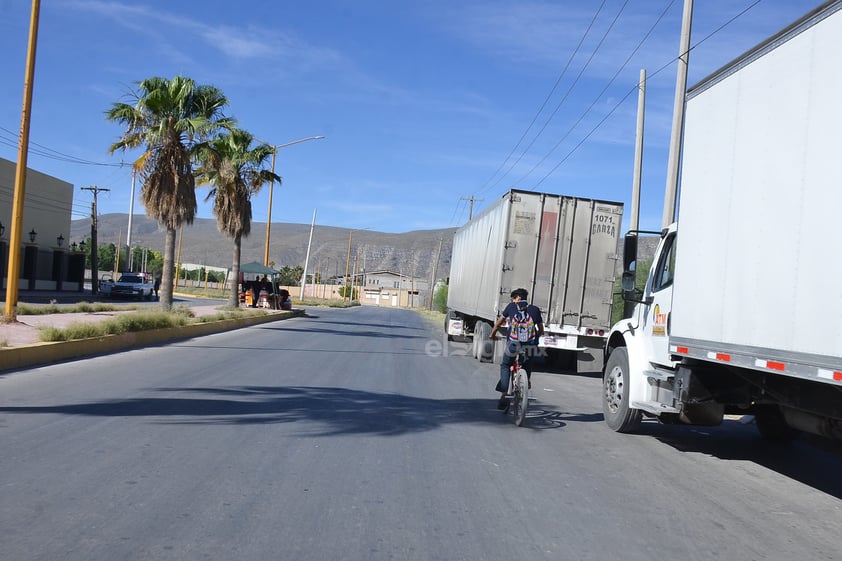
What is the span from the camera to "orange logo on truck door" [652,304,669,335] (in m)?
8.20

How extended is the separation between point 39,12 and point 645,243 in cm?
9992

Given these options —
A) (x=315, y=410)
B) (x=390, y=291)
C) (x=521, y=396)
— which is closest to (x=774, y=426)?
(x=521, y=396)

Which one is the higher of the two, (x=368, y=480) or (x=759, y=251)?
(x=759, y=251)

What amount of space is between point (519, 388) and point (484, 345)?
9.09m

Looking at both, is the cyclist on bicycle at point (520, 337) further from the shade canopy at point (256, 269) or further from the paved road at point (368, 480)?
the shade canopy at point (256, 269)

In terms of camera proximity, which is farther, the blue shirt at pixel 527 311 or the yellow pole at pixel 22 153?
the yellow pole at pixel 22 153

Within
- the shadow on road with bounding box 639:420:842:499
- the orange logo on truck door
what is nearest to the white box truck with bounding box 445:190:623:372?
the shadow on road with bounding box 639:420:842:499

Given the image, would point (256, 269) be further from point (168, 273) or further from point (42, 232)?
point (42, 232)

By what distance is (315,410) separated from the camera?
30.8 feet

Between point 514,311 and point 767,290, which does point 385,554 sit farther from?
point 514,311

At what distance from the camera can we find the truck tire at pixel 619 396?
8938mm

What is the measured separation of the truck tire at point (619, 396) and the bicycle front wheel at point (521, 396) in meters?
1.06

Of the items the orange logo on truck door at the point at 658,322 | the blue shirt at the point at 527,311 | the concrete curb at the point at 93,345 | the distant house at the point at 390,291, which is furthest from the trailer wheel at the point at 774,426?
the distant house at the point at 390,291

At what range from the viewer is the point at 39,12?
16.0 meters
